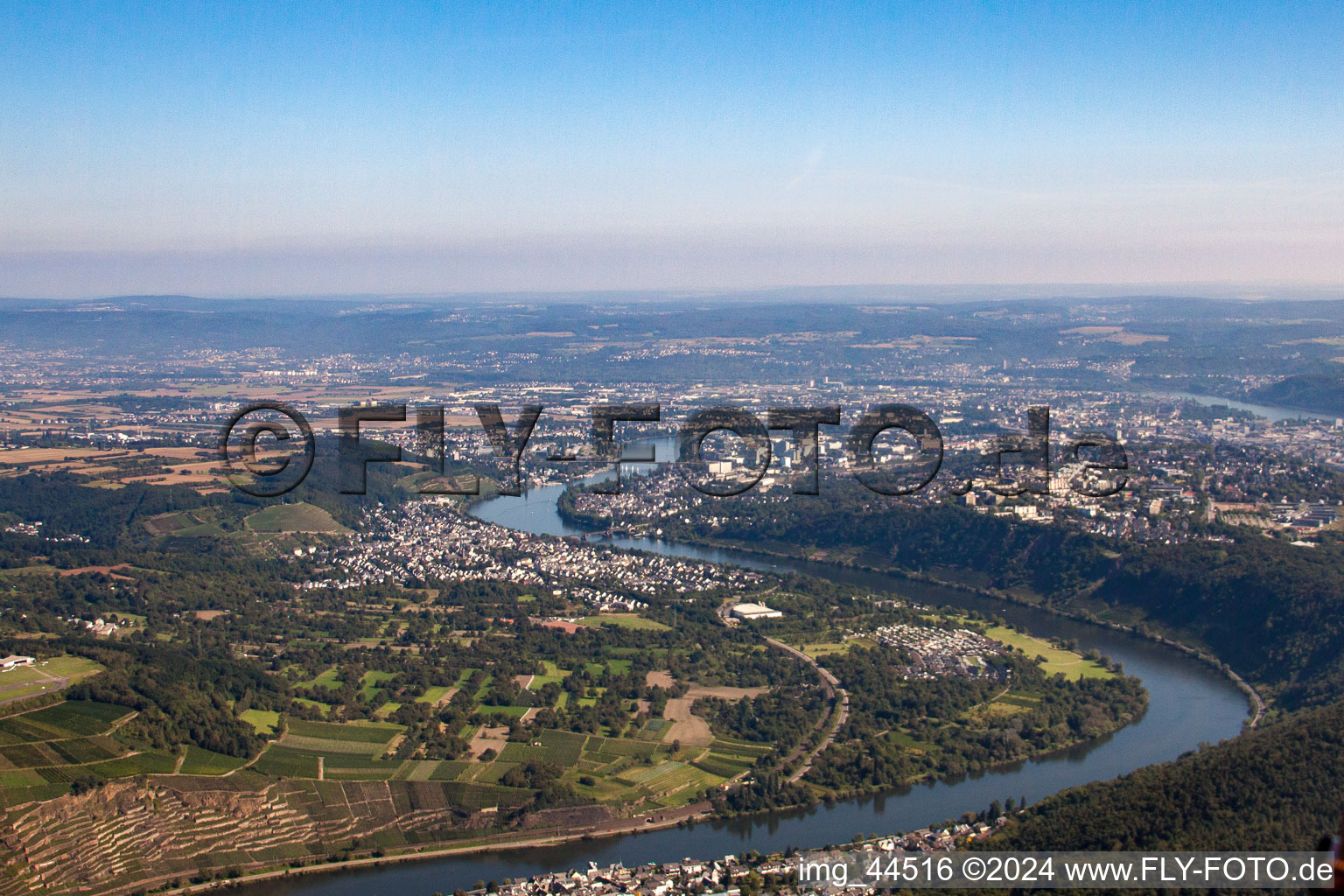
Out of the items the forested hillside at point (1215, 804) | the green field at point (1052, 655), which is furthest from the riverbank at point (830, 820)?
the forested hillside at point (1215, 804)

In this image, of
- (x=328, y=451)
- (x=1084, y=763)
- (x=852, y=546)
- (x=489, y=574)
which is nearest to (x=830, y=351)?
(x=328, y=451)

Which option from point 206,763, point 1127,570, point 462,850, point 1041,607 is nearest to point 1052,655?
point 1041,607

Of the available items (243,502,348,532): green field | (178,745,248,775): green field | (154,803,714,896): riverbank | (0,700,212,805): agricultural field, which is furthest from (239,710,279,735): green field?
(243,502,348,532): green field

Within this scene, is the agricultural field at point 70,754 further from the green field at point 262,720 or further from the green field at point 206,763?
the green field at point 262,720

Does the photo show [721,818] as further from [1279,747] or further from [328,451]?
[328,451]

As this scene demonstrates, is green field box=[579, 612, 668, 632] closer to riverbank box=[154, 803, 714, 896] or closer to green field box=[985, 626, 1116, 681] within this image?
green field box=[985, 626, 1116, 681]

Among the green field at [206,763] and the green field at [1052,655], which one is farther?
the green field at [1052,655]
